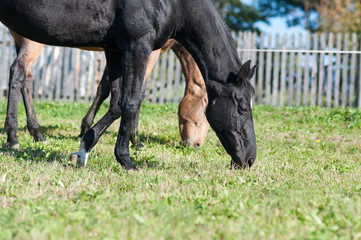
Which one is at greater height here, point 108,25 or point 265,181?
point 108,25

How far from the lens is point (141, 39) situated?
3438mm

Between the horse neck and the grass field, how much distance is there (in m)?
0.95

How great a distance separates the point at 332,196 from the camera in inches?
109

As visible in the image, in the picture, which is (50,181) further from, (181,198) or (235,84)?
(235,84)

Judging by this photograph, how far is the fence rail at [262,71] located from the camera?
10531 millimetres

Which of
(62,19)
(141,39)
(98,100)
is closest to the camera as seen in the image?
(62,19)

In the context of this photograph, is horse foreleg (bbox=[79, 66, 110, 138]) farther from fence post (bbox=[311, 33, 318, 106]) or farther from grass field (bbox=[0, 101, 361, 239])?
fence post (bbox=[311, 33, 318, 106])

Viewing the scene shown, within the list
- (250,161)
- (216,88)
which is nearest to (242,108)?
(216,88)

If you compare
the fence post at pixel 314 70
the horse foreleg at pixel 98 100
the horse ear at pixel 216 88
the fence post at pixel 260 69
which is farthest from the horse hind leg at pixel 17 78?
the fence post at pixel 314 70

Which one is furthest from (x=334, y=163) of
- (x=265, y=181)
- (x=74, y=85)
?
(x=74, y=85)

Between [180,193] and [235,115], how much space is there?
1.18 m

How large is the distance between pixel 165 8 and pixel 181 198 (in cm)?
173

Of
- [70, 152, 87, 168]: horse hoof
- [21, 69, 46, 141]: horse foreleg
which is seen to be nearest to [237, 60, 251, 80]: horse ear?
[70, 152, 87, 168]: horse hoof

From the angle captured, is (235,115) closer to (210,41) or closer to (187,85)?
(210,41)
